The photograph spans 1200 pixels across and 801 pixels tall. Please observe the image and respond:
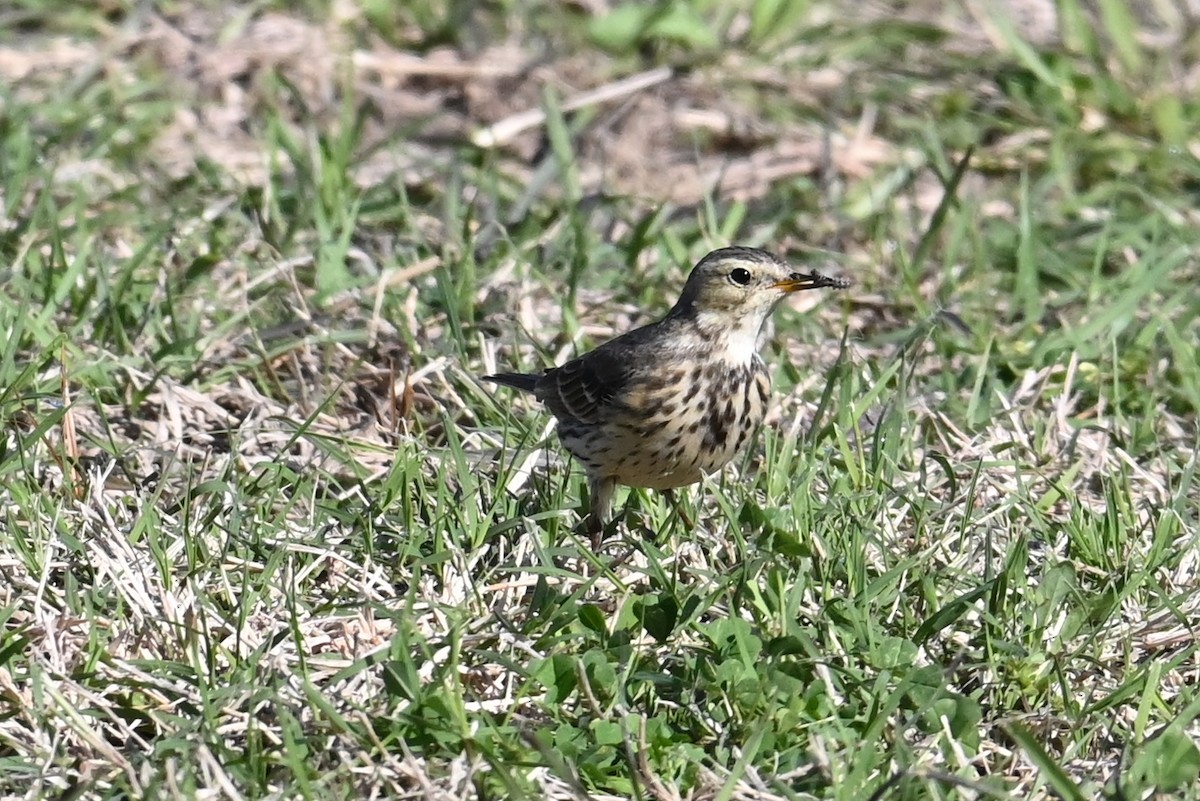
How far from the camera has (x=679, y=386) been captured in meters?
5.18

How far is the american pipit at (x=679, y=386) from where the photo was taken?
5.10m

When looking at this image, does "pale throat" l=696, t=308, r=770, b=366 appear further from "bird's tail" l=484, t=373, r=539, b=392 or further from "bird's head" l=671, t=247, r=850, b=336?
"bird's tail" l=484, t=373, r=539, b=392

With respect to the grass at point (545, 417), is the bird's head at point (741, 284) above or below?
above

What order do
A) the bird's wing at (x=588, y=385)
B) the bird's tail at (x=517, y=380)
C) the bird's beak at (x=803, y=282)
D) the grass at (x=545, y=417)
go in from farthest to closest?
the bird's tail at (x=517, y=380), the bird's beak at (x=803, y=282), the bird's wing at (x=588, y=385), the grass at (x=545, y=417)

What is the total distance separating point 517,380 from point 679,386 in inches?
23.9

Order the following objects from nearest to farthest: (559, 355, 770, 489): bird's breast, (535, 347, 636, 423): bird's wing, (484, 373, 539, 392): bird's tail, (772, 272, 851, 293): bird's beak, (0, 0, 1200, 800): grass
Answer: (0, 0, 1200, 800): grass, (559, 355, 770, 489): bird's breast, (535, 347, 636, 423): bird's wing, (772, 272, 851, 293): bird's beak, (484, 373, 539, 392): bird's tail

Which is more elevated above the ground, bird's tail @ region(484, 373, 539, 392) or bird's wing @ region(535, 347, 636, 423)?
bird's wing @ region(535, 347, 636, 423)

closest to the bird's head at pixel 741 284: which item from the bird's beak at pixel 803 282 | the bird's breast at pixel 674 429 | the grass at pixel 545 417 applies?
the bird's beak at pixel 803 282

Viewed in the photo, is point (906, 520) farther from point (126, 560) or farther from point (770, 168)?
point (770, 168)


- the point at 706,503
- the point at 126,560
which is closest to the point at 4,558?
the point at 126,560

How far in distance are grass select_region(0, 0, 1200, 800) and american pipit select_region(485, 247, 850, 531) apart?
143mm

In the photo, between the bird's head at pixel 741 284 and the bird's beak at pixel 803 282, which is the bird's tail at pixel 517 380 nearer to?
the bird's head at pixel 741 284

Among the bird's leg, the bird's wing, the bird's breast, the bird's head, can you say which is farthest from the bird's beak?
the bird's leg

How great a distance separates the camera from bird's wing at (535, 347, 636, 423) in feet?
17.1
